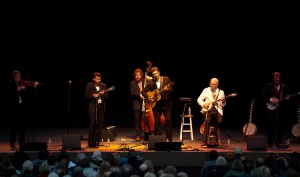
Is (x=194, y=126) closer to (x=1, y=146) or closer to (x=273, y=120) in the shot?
(x=273, y=120)

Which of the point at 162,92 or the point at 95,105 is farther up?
the point at 162,92

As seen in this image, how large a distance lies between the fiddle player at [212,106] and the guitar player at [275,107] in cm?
113

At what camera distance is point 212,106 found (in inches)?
561

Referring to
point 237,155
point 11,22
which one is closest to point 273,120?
point 237,155

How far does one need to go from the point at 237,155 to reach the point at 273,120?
14.4 ft

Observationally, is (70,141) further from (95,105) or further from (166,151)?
(166,151)

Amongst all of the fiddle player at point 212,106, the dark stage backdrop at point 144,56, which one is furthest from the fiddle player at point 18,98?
the dark stage backdrop at point 144,56

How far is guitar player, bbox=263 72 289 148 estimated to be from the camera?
14266 mm

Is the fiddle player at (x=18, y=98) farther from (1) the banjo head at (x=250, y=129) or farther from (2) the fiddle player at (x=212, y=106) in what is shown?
(1) the banjo head at (x=250, y=129)

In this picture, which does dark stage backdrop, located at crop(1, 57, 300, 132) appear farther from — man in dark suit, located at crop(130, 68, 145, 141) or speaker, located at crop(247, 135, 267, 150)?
speaker, located at crop(247, 135, 267, 150)

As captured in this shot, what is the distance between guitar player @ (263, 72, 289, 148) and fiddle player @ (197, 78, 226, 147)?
113 centimetres

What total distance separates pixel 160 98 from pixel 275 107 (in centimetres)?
284

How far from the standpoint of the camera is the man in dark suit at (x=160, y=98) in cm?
1406

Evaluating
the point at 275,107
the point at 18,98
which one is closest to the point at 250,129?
the point at 275,107
